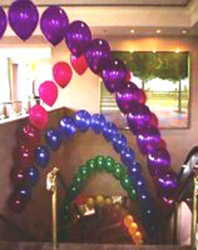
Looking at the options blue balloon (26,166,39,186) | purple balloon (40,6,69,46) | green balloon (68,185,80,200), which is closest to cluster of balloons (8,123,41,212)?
blue balloon (26,166,39,186)

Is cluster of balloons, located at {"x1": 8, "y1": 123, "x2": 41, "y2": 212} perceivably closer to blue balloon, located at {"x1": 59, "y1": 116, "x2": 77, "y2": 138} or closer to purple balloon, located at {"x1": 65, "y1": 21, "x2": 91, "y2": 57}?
blue balloon, located at {"x1": 59, "y1": 116, "x2": 77, "y2": 138}

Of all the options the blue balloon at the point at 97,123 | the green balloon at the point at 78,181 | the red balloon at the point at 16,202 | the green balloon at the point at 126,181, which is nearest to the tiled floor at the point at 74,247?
the red balloon at the point at 16,202

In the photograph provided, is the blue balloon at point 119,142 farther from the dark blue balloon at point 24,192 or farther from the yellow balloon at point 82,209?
the dark blue balloon at point 24,192

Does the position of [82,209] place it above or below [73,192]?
below

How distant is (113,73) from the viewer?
472 cm

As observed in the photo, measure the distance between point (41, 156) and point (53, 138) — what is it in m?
0.44

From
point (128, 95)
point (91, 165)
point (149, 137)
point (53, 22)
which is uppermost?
point (53, 22)

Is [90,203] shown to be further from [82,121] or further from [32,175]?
[32,175]

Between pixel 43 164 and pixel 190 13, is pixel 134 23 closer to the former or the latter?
pixel 190 13

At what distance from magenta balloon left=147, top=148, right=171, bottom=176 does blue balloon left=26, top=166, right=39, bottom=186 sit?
1.79 m

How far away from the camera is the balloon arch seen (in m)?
3.92

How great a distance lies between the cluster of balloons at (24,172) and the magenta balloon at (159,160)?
1.82 m

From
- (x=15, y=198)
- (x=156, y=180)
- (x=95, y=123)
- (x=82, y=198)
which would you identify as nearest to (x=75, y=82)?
(x=95, y=123)

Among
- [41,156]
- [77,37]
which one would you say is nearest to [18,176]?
[41,156]
